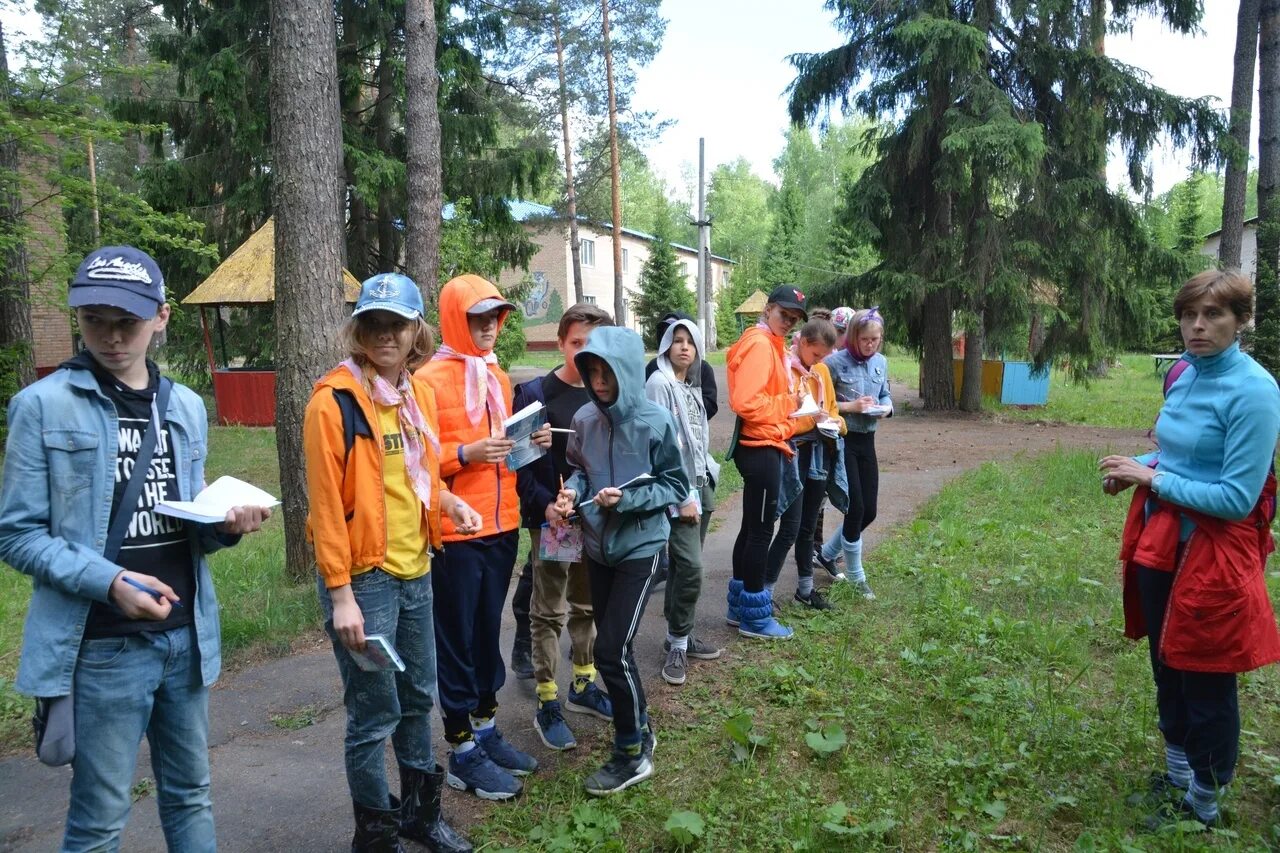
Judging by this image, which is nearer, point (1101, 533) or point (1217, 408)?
point (1217, 408)

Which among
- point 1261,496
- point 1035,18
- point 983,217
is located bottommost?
point 1261,496

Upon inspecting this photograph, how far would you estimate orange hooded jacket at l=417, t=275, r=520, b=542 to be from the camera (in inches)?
136

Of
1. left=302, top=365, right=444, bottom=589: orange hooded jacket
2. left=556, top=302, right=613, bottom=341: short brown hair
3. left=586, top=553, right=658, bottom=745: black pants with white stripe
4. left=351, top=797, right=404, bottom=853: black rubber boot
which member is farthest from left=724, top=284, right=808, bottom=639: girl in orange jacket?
left=351, top=797, right=404, bottom=853: black rubber boot

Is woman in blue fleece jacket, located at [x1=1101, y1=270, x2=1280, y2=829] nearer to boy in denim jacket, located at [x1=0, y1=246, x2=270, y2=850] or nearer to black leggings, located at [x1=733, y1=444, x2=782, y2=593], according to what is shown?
black leggings, located at [x1=733, y1=444, x2=782, y2=593]

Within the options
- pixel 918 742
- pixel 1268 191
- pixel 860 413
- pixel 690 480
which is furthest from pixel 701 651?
pixel 1268 191

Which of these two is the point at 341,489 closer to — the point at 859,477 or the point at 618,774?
the point at 618,774

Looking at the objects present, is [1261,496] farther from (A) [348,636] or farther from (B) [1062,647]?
(A) [348,636]

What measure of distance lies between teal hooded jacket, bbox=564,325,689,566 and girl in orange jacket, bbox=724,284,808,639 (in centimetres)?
133

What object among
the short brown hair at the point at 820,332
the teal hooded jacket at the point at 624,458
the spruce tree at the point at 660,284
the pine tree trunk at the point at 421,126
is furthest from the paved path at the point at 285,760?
the spruce tree at the point at 660,284

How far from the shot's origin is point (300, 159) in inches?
233

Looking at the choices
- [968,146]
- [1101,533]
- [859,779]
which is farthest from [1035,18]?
[859,779]

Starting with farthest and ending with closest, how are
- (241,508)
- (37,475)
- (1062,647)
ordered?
1. (1062,647)
2. (241,508)
3. (37,475)

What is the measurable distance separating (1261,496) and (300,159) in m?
5.79

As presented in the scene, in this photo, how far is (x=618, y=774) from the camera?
351cm
